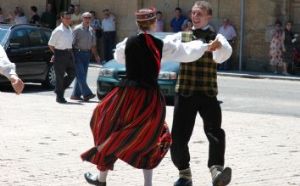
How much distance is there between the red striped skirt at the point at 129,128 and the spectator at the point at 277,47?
22.7 m

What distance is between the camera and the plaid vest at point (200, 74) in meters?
8.59

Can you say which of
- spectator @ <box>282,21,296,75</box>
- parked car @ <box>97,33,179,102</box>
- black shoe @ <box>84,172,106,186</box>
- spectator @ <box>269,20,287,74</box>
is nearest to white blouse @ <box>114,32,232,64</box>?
black shoe @ <box>84,172,106,186</box>

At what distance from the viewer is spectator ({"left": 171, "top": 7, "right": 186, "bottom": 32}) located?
32812 millimetres

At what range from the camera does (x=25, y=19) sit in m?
37.5

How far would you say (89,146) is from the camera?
37.7ft

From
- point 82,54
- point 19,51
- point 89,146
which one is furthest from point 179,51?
point 19,51

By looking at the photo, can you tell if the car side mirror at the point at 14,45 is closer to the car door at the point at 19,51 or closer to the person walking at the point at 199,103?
the car door at the point at 19,51

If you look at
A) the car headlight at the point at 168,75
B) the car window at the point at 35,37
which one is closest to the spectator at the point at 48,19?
the car window at the point at 35,37

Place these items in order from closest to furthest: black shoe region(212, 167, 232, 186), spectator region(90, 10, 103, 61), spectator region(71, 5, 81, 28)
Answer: black shoe region(212, 167, 232, 186) → spectator region(90, 10, 103, 61) → spectator region(71, 5, 81, 28)

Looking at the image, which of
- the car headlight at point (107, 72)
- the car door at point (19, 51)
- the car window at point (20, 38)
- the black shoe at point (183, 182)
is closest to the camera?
the black shoe at point (183, 182)

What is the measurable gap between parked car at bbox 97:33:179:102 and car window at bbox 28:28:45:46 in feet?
10.9

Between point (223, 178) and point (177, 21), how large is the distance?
24660 millimetres

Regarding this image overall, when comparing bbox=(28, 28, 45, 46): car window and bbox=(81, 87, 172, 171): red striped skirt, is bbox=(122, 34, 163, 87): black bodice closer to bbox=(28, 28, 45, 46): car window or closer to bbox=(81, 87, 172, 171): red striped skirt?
bbox=(81, 87, 172, 171): red striped skirt

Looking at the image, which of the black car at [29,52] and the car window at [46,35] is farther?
the car window at [46,35]
